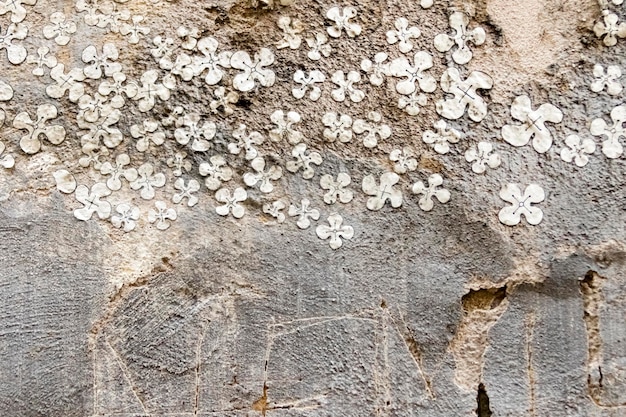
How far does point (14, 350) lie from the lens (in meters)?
1.41

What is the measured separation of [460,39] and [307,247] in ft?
1.52

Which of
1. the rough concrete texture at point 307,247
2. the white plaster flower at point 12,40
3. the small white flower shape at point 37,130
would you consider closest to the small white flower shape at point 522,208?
the rough concrete texture at point 307,247

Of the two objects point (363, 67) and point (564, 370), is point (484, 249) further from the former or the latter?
point (363, 67)

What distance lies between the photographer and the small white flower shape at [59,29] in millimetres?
1514

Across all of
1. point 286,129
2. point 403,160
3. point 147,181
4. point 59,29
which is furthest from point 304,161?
point 59,29

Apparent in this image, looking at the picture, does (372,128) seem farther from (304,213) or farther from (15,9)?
(15,9)

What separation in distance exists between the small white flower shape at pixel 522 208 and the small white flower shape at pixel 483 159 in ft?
0.19

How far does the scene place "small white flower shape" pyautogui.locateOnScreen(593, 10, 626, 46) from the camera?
152 centimetres

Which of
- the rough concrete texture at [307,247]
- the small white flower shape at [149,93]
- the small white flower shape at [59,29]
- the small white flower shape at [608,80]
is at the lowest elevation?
the rough concrete texture at [307,247]

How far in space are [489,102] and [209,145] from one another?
50 cm

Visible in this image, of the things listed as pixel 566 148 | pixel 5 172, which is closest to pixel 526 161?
pixel 566 148

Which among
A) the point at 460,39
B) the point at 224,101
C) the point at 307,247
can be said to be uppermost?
the point at 460,39

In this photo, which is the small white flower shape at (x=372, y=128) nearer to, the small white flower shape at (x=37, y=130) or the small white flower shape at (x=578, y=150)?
the small white flower shape at (x=578, y=150)

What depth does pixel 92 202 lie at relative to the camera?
1.46 meters
